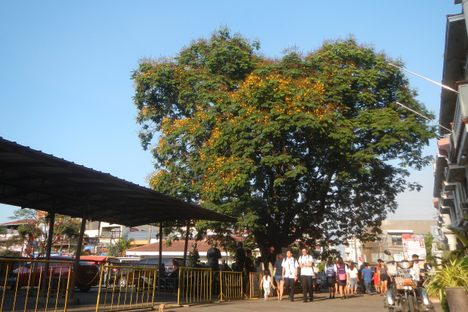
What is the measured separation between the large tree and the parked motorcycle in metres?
7.86

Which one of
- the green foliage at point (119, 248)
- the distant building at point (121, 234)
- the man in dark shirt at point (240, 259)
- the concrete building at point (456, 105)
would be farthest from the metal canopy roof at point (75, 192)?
the distant building at point (121, 234)

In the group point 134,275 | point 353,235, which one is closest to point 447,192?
point 353,235

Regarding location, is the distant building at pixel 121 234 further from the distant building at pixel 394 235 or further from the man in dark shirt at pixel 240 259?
the man in dark shirt at pixel 240 259

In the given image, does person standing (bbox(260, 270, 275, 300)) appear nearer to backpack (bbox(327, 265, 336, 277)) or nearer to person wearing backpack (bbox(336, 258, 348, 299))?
person wearing backpack (bbox(336, 258, 348, 299))

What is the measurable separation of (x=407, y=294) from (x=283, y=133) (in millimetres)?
9387

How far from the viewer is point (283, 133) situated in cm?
1852

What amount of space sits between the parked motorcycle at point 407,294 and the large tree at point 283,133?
786cm

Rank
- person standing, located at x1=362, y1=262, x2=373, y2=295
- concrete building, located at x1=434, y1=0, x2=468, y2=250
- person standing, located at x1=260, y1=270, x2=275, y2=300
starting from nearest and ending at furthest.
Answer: concrete building, located at x1=434, y1=0, x2=468, y2=250 → person standing, located at x1=260, y1=270, x2=275, y2=300 → person standing, located at x1=362, y1=262, x2=373, y2=295

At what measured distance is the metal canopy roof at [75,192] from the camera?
1020 cm

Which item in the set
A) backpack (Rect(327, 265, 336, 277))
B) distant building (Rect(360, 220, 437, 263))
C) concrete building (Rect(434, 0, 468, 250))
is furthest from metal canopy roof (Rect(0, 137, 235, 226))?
distant building (Rect(360, 220, 437, 263))

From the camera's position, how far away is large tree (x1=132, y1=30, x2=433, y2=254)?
18.5 metres

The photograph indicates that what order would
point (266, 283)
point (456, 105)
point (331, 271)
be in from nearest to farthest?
point (456, 105)
point (266, 283)
point (331, 271)

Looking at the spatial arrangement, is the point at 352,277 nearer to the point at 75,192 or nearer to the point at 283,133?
the point at 283,133

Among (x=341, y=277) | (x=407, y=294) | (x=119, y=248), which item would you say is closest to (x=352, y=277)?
(x=341, y=277)
